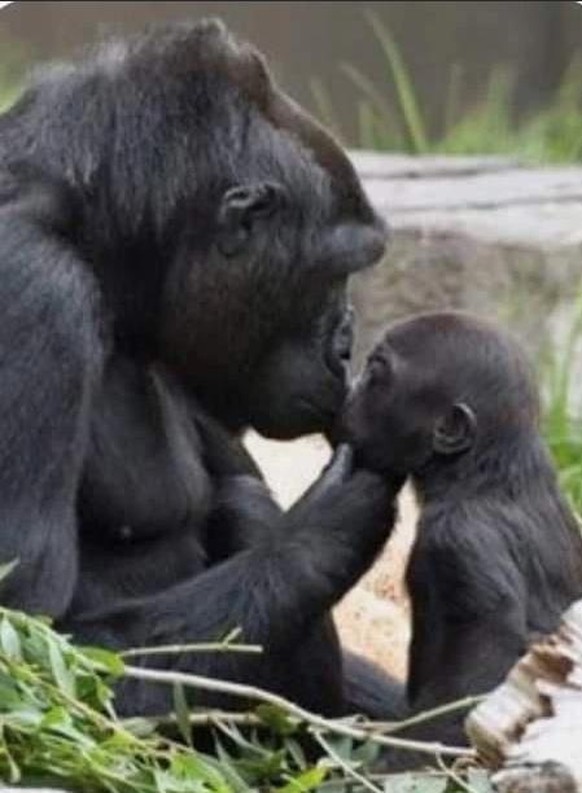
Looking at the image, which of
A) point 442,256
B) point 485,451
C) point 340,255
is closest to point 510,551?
point 485,451

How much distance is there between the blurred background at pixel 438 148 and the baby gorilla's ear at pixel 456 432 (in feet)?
4.18

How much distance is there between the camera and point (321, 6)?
40.5 ft

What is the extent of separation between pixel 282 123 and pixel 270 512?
2.17 ft

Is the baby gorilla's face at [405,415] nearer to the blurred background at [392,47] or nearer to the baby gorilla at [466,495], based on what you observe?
the baby gorilla at [466,495]

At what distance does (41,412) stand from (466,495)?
686 mm

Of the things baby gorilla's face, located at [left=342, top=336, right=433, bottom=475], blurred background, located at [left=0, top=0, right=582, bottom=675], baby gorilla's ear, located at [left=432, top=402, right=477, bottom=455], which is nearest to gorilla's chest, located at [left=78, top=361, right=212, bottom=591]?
baby gorilla's face, located at [left=342, top=336, right=433, bottom=475]

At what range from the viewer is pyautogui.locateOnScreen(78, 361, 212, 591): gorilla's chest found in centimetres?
422

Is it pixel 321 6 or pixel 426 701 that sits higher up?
pixel 426 701

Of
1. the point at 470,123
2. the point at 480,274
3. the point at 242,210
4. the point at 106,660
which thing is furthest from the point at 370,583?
the point at 470,123

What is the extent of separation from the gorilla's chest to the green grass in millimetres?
5154

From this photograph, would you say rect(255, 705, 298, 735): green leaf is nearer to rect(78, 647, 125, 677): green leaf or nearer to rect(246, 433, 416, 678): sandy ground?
rect(78, 647, 125, 677): green leaf

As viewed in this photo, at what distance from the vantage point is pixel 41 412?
3953 millimetres

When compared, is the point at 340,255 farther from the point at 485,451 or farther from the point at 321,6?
the point at 321,6

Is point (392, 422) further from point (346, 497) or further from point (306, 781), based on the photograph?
point (306, 781)
